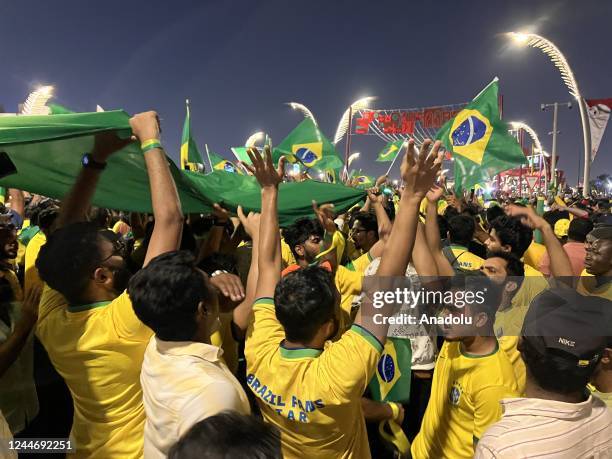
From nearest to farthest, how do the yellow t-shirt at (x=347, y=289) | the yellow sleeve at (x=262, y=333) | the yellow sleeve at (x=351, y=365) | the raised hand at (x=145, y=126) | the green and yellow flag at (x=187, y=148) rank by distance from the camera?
the yellow sleeve at (x=351, y=365) → the yellow sleeve at (x=262, y=333) → the raised hand at (x=145, y=126) → the yellow t-shirt at (x=347, y=289) → the green and yellow flag at (x=187, y=148)

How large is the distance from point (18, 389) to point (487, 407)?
278 centimetres

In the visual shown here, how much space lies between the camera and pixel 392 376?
8.50 ft

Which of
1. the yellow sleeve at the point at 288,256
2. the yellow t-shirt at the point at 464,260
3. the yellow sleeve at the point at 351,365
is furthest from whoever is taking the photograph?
the yellow sleeve at the point at 288,256

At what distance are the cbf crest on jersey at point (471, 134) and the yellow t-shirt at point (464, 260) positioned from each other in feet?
9.29

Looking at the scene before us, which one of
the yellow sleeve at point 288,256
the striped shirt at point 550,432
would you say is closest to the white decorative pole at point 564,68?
the yellow sleeve at point 288,256

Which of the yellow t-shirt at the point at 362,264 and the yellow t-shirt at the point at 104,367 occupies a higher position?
the yellow t-shirt at the point at 362,264

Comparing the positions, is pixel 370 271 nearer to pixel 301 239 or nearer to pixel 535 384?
pixel 301 239

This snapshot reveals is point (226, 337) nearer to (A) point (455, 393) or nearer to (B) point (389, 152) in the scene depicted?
(A) point (455, 393)

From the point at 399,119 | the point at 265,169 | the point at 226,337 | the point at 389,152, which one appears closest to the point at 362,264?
the point at 226,337

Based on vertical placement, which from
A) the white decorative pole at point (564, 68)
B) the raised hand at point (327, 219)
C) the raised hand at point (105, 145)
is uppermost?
the white decorative pole at point (564, 68)

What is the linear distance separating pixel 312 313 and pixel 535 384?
845 mm

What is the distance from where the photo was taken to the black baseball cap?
1438 mm

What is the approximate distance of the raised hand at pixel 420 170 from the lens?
1.78 m

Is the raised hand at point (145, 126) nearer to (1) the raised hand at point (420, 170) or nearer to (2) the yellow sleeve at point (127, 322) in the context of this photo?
(2) the yellow sleeve at point (127, 322)
